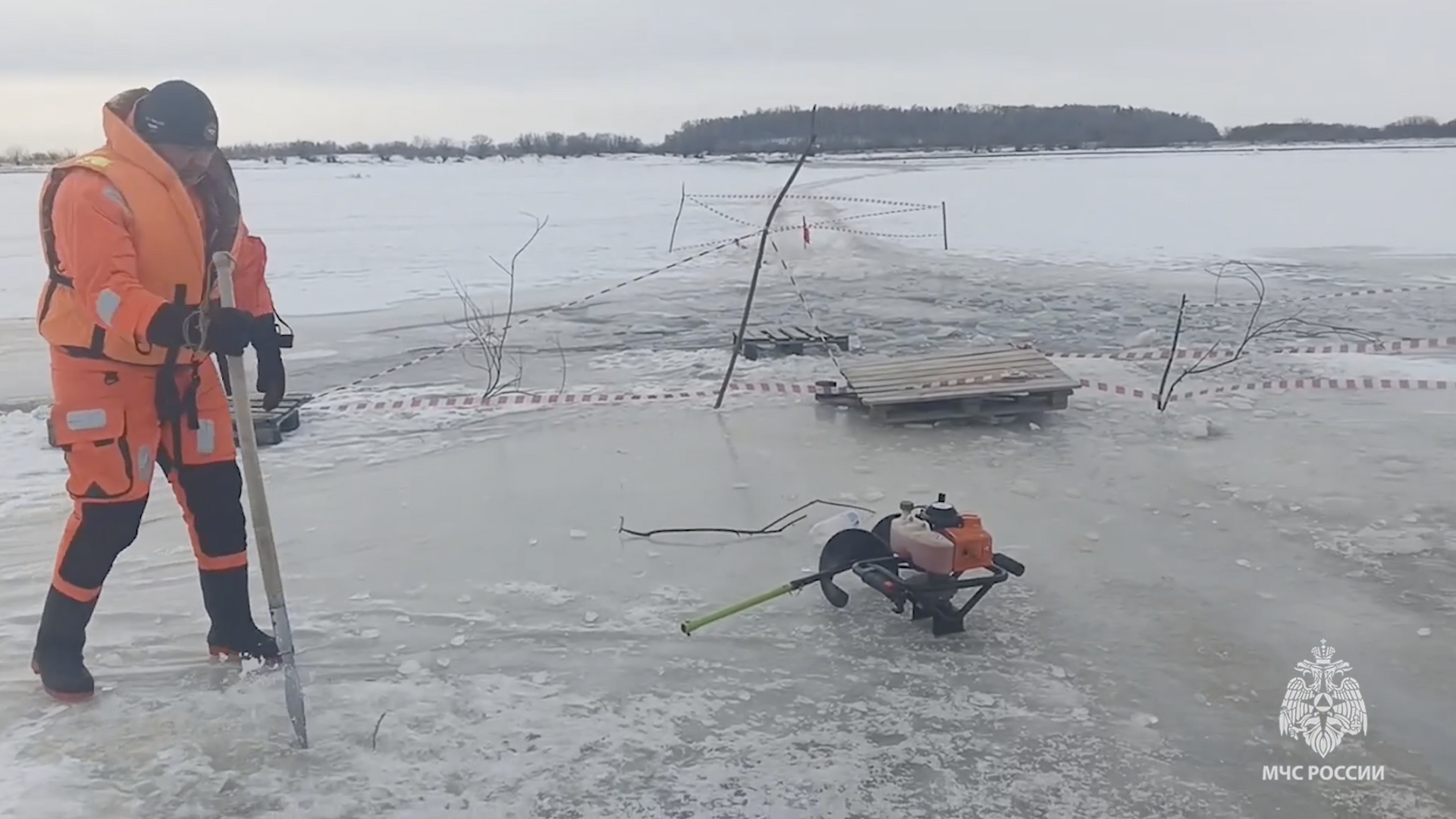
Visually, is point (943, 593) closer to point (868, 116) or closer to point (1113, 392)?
point (1113, 392)

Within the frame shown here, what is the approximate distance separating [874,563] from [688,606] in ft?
2.50

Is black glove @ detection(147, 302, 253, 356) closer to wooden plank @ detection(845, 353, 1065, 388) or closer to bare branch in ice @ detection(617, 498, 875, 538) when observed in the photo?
bare branch in ice @ detection(617, 498, 875, 538)

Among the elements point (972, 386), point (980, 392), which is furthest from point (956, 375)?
point (980, 392)

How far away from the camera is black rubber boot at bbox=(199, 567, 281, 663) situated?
3.85 meters

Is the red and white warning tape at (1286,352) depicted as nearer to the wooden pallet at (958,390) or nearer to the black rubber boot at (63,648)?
the wooden pallet at (958,390)

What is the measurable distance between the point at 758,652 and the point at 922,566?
70 centimetres

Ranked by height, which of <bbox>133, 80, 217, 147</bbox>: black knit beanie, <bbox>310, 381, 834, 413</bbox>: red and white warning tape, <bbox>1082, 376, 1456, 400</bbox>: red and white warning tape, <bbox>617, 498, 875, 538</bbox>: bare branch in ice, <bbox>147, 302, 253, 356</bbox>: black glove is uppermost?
<bbox>133, 80, 217, 147</bbox>: black knit beanie

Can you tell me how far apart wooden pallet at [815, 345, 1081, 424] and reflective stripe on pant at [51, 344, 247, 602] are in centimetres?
420

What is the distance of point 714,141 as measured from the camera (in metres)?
97.0

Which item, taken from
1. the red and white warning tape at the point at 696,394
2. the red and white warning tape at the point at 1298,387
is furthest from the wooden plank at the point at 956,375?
the red and white warning tape at the point at 1298,387

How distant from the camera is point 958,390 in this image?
7.07m

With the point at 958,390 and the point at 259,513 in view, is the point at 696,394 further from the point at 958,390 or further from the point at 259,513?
the point at 259,513

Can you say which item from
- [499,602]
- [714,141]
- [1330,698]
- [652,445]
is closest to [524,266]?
[652,445]

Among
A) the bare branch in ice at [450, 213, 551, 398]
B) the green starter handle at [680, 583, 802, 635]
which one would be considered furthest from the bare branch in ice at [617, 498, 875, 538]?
the bare branch in ice at [450, 213, 551, 398]
